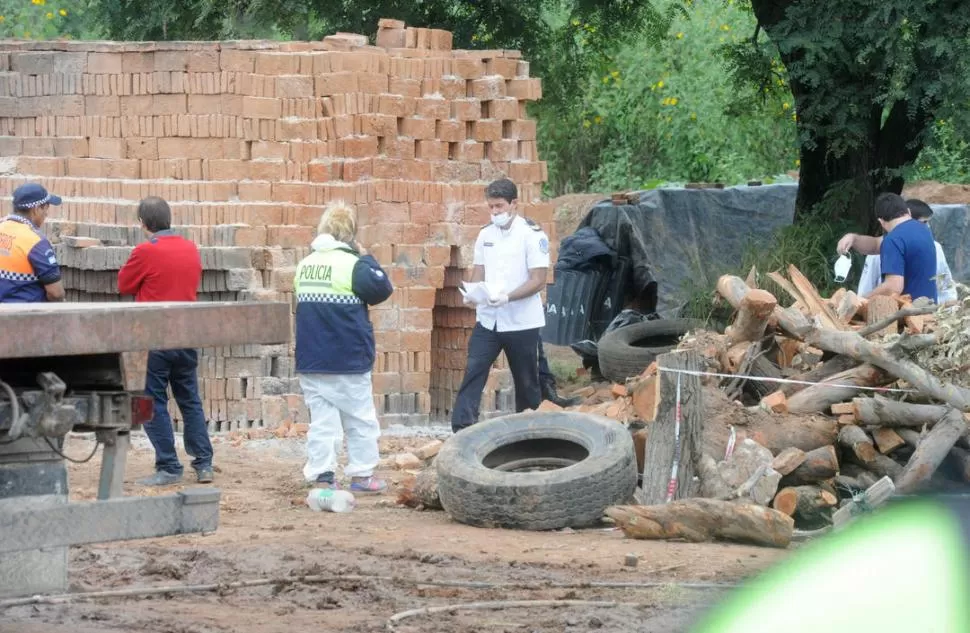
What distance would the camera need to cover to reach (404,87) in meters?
11.3

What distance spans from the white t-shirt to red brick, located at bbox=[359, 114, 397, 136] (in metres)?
3.65

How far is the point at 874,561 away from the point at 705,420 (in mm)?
5570

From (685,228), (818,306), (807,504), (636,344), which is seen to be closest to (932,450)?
(807,504)

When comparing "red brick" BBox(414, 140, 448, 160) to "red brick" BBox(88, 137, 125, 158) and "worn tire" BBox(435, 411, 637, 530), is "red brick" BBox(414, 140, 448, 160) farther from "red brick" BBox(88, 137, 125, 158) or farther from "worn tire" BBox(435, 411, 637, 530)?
"worn tire" BBox(435, 411, 637, 530)

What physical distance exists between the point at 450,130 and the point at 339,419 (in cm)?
341

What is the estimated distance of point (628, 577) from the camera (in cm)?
670

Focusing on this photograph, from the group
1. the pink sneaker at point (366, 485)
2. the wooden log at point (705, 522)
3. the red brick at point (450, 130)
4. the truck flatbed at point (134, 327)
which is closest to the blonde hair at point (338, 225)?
the pink sneaker at point (366, 485)

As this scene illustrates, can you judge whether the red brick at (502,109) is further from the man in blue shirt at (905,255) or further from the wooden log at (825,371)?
the wooden log at (825,371)

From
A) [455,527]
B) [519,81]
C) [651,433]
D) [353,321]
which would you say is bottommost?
[455,527]

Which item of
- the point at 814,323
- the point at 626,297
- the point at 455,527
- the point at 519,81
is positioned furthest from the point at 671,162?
the point at 455,527

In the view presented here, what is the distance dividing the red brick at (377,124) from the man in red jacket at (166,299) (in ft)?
7.91

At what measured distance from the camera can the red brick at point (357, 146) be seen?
1112 cm

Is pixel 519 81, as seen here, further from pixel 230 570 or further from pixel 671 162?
pixel 671 162

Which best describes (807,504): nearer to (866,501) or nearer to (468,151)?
(866,501)
